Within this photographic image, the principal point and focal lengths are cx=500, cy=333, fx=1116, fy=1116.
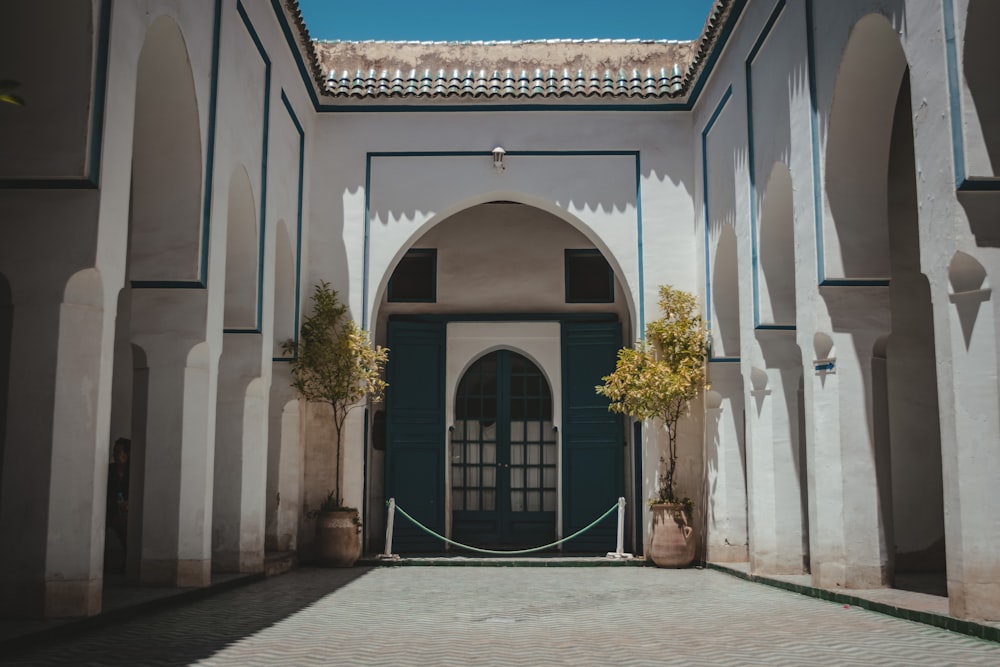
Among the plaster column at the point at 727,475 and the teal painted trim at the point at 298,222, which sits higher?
the teal painted trim at the point at 298,222

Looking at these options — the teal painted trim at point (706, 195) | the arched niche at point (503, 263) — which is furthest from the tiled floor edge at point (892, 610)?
the arched niche at point (503, 263)

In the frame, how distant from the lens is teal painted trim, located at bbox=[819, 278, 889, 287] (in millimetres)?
8758

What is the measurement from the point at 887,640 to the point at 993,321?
74.9 inches

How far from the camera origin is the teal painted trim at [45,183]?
649 centimetres

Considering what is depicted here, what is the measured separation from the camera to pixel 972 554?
6.24m

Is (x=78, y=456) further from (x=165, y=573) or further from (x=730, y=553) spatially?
(x=730, y=553)

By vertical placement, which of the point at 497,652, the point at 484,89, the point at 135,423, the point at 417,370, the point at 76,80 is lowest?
the point at 497,652

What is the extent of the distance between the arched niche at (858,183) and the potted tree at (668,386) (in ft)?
12.5

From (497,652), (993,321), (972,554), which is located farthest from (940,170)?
(497,652)

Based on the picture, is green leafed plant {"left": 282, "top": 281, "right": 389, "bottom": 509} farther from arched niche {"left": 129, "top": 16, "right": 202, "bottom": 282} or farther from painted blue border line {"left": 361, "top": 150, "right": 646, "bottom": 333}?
arched niche {"left": 129, "top": 16, "right": 202, "bottom": 282}

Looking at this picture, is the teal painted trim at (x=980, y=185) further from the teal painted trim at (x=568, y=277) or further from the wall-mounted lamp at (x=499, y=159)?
the teal painted trim at (x=568, y=277)

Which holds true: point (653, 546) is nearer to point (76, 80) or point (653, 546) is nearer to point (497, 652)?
point (497, 652)

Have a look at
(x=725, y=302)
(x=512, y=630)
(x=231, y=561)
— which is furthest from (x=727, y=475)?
(x=512, y=630)

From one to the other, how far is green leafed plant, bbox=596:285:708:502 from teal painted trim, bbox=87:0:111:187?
723 centimetres
